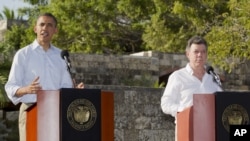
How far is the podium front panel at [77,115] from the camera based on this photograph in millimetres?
6816

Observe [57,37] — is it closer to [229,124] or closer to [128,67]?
[128,67]

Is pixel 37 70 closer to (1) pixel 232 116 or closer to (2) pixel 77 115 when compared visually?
(2) pixel 77 115

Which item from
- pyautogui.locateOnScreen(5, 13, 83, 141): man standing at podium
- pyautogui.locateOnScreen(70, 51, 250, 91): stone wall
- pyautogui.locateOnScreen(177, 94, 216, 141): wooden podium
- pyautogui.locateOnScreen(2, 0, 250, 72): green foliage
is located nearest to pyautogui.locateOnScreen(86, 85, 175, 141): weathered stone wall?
pyautogui.locateOnScreen(70, 51, 250, 91): stone wall

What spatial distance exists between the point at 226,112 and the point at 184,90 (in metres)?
0.68

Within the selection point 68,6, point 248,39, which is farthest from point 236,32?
point 68,6

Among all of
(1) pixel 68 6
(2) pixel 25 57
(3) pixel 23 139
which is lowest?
(3) pixel 23 139

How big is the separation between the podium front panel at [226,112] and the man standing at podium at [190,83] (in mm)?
570

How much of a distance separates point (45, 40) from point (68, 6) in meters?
25.9

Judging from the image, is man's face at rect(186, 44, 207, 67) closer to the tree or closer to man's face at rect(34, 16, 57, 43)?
man's face at rect(34, 16, 57, 43)

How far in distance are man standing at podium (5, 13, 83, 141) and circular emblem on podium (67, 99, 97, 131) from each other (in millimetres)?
522

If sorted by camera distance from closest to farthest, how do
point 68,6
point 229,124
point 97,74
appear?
point 229,124 → point 97,74 → point 68,6

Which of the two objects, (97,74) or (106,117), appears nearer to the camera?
(106,117)

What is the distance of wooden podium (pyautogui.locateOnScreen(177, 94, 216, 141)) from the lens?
22.9 feet

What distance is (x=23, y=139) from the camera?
7.36m
